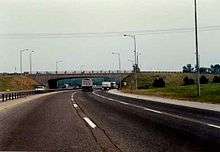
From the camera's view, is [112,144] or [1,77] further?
[1,77]

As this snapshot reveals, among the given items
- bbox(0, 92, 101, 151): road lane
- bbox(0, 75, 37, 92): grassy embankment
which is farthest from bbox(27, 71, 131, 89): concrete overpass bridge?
bbox(0, 92, 101, 151): road lane

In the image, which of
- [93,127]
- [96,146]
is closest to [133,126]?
[93,127]

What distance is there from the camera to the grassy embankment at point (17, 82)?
5463 inches

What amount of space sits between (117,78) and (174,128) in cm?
15538

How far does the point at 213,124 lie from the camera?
62.4 feet

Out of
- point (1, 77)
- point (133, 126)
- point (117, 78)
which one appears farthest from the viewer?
point (117, 78)

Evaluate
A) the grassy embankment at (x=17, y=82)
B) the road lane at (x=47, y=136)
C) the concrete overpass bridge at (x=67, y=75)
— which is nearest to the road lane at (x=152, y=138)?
the road lane at (x=47, y=136)

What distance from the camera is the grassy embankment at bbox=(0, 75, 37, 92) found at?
455ft

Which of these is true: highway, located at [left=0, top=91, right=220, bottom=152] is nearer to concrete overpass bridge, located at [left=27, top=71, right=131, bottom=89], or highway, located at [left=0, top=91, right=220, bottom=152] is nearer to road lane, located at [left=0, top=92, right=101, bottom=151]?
road lane, located at [left=0, top=92, right=101, bottom=151]

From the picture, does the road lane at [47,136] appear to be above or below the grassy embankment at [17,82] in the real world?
above

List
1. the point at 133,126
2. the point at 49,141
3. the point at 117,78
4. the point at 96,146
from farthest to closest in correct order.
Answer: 1. the point at 117,78
2. the point at 133,126
3. the point at 49,141
4. the point at 96,146

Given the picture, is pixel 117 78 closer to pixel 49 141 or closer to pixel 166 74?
pixel 166 74

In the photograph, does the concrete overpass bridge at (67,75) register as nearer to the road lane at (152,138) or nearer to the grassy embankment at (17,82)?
the grassy embankment at (17,82)

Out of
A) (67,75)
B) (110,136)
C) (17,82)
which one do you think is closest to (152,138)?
(110,136)
